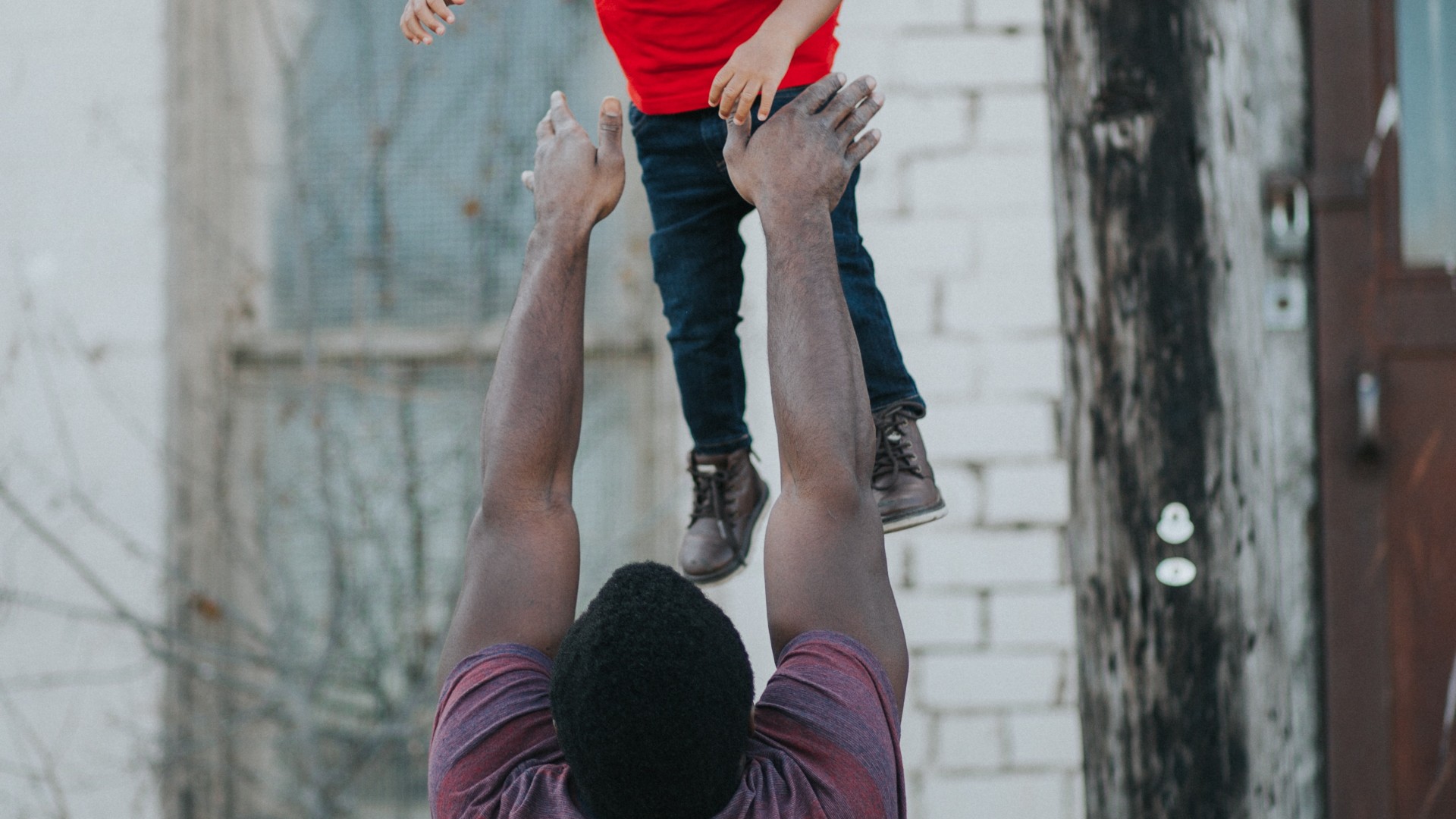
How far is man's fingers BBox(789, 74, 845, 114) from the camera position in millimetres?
1685

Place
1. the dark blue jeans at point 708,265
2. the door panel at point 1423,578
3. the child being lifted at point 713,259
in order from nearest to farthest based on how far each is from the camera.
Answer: the child being lifted at point 713,259
the dark blue jeans at point 708,265
the door panel at point 1423,578

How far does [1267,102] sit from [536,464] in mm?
2483

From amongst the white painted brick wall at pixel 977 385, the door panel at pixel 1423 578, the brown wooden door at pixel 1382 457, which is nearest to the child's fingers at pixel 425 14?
the white painted brick wall at pixel 977 385

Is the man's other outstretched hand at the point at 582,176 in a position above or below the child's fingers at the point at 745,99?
below

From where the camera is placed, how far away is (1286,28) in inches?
A: 129

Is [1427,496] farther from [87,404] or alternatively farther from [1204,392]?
[87,404]

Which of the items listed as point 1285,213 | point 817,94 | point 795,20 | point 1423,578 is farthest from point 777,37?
point 1423,578

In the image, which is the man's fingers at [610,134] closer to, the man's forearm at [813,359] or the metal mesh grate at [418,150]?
the man's forearm at [813,359]

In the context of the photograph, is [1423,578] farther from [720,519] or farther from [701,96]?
[701,96]

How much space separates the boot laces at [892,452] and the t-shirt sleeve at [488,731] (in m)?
0.61

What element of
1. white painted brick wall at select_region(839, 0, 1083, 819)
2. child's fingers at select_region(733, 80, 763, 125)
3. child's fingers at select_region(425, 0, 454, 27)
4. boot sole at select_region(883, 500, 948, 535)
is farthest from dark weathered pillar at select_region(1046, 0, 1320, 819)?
white painted brick wall at select_region(839, 0, 1083, 819)

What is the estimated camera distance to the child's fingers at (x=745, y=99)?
1541 mm

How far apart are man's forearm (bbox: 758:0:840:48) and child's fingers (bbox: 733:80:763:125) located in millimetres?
74

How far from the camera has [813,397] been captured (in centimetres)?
163
